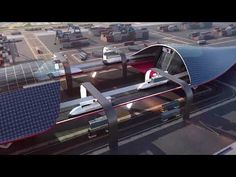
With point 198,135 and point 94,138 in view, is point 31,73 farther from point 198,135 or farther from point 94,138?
point 198,135

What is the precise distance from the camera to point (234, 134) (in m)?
33.1

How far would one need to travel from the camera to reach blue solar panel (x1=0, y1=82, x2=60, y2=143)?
2808cm

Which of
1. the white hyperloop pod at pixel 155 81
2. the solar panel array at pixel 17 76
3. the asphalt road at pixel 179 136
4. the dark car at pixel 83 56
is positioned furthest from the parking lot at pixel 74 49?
the asphalt road at pixel 179 136

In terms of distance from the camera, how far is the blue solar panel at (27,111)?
1105 inches

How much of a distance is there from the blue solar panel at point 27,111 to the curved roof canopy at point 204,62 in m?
24.9

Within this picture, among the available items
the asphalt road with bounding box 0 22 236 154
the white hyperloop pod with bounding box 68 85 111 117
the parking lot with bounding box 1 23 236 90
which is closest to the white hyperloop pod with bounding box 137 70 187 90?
the asphalt road with bounding box 0 22 236 154

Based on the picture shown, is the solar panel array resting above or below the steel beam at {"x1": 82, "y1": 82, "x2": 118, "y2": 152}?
above

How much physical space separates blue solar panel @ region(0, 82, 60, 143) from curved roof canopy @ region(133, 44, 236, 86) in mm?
24908

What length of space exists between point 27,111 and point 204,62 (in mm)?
33854

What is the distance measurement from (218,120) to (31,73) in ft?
105

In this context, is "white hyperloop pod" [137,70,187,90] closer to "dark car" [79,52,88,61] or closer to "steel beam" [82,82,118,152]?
"steel beam" [82,82,118,152]

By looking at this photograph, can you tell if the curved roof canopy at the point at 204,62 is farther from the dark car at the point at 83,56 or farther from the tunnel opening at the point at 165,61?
the dark car at the point at 83,56

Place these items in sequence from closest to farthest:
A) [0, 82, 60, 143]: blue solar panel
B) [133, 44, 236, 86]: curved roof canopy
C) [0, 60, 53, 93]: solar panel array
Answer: [0, 82, 60, 143]: blue solar panel < [0, 60, 53, 93]: solar panel array < [133, 44, 236, 86]: curved roof canopy

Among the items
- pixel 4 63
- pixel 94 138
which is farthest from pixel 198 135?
pixel 4 63
